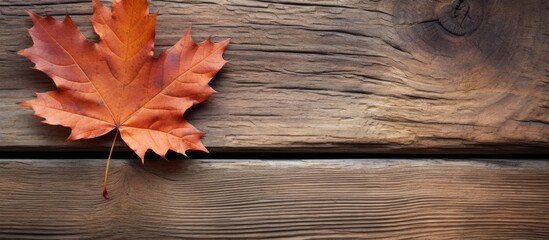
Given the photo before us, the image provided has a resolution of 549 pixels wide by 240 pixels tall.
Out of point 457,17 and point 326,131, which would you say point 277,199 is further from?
point 457,17

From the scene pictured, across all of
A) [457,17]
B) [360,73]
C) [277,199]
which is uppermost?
[457,17]

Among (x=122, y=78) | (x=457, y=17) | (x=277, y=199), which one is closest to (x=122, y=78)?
(x=122, y=78)

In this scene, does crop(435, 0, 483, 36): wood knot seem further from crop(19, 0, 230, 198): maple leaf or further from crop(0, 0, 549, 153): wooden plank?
crop(19, 0, 230, 198): maple leaf

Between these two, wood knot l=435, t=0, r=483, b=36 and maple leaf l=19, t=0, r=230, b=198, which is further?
wood knot l=435, t=0, r=483, b=36

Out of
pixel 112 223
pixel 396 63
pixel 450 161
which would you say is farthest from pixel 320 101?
pixel 112 223

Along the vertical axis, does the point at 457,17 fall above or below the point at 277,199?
above

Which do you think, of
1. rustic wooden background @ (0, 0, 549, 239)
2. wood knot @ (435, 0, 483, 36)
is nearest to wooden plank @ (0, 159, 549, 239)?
rustic wooden background @ (0, 0, 549, 239)
